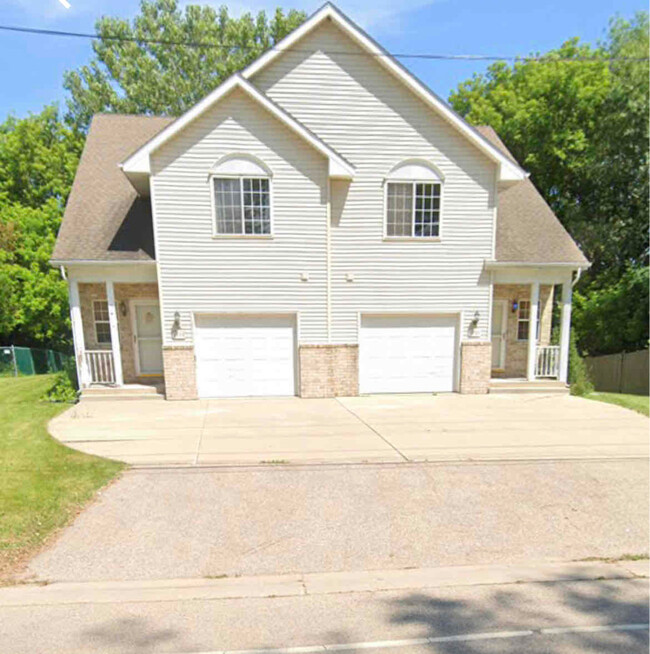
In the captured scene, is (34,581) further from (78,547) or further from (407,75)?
(407,75)

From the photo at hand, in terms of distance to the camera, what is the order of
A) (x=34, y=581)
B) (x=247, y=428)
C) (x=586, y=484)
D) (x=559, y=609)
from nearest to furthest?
(x=559, y=609), (x=34, y=581), (x=586, y=484), (x=247, y=428)

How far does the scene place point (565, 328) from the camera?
1131 cm

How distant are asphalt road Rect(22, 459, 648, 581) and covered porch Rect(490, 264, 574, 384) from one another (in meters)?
5.99

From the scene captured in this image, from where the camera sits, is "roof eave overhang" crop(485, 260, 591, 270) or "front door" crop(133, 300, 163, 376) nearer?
"roof eave overhang" crop(485, 260, 591, 270)

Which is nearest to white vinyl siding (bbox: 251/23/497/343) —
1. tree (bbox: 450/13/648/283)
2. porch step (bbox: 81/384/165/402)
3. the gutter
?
the gutter

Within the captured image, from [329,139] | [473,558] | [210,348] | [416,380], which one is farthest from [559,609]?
[329,139]

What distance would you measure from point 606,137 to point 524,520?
2060 centimetres

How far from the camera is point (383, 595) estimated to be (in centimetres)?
321

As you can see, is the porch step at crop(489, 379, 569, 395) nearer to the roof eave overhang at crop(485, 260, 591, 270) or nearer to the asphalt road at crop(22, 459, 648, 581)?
the roof eave overhang at crop(485, 260, 591, 270)

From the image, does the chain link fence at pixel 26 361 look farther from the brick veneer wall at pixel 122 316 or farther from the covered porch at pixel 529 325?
the covered porch at pixel 529 325

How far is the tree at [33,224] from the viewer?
17969 mm

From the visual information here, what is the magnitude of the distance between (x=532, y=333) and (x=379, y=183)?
229 inches

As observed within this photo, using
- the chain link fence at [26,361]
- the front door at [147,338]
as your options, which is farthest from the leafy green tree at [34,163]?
the front door at [147,338]

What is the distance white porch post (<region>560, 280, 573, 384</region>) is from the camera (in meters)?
11.2
